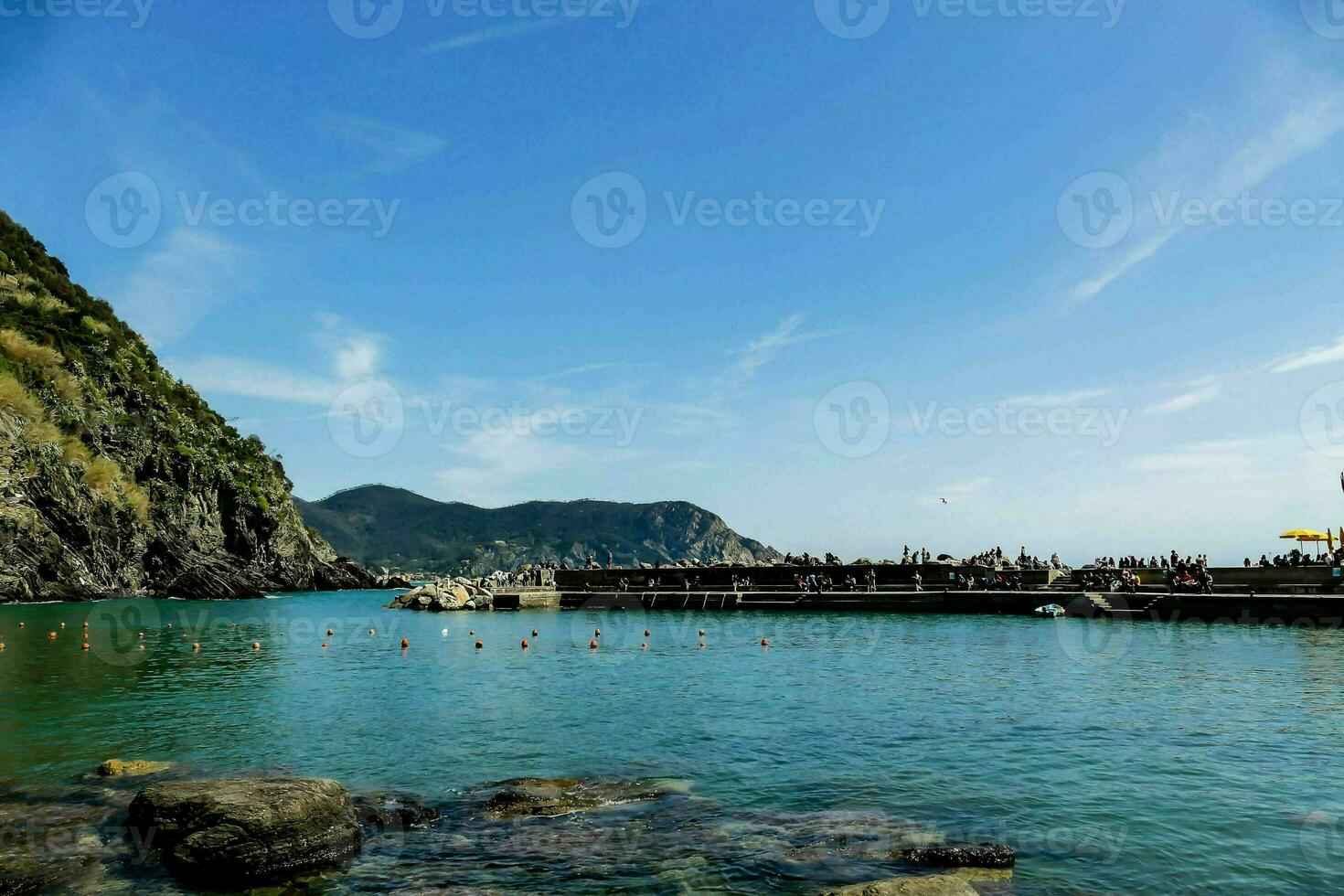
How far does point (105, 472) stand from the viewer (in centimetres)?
9069

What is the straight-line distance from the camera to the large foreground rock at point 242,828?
36.9 ft

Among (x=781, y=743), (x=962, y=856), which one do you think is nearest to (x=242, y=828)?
(x=962, y=856)

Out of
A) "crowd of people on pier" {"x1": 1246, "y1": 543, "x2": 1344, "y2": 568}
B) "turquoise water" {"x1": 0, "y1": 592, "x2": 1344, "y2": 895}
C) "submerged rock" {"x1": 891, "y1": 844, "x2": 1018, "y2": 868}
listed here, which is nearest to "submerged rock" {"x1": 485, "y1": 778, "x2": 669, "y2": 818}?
"turquoise water" {"x1": 0, "y1": 592, "x2": 1344, "y2": 895}

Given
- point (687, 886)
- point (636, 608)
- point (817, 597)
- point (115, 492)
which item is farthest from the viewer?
point (115, 492)

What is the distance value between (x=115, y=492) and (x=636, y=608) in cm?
6557

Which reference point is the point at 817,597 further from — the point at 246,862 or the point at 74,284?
the point at 74,284

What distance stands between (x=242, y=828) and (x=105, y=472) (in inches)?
3873

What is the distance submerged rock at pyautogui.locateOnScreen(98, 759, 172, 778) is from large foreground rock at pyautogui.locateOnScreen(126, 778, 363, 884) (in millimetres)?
4824

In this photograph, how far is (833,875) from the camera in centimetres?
1102

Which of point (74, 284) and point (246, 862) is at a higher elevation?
point (74, 284)

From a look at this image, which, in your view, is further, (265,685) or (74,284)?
(74,284)

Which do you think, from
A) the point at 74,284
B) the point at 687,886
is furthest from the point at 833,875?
the point at 74,284

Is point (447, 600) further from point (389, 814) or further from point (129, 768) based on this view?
point (389, 814)

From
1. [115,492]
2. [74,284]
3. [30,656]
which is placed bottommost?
[30,656]
